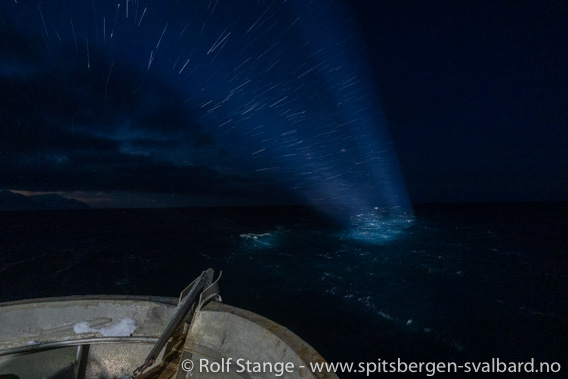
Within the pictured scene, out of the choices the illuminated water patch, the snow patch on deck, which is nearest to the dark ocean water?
the illuminated water patch

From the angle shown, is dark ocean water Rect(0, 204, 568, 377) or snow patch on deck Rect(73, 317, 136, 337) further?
dark ocean water Rect(0, 204, 568, 377)

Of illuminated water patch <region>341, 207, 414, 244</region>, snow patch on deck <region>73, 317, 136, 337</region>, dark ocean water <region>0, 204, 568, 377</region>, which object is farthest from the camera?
illuminated water patch <region>341, 207, 414, 244</region>

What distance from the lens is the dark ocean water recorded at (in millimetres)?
11008

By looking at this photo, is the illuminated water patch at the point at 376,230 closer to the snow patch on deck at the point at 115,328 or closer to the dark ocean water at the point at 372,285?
the dark ocean water at the point at 372,285

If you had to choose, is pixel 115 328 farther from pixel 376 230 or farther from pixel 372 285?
pixel 376 230

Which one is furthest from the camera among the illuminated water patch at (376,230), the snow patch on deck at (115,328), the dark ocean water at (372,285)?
the illuminated water patch at (376,230)

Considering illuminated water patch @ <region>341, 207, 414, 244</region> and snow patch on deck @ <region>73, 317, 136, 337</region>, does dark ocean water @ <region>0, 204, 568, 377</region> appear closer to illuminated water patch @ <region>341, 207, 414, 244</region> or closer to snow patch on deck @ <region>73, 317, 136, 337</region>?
illuminated water patch @ <region>341, 207, 414, 244</region>

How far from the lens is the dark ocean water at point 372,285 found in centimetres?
1101

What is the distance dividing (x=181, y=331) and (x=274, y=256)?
2433 cm

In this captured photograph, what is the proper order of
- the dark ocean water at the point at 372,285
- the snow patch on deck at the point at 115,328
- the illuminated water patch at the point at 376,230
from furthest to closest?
the illuminated water patch at the point at 376,230 → the dark ocean water at the point at 372,285 → the snow patch on deck at the point at 115,328

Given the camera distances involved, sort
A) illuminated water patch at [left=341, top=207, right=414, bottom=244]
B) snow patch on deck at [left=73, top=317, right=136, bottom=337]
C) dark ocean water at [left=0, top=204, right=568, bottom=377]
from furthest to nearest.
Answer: illuminated water patch at [left=341, top=207, right=414, bottom=244], dark ocean water at [left=0, top=204, right=568, bottom=377], snow patch on deck at [left=73, top=317, right=136, bottom=337]

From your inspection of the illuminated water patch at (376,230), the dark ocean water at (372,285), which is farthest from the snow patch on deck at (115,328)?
the illuminated water patch at (376,230)

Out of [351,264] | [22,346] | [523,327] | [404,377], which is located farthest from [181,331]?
[351,264]

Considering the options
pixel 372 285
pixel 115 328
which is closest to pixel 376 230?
pixel 372 285
